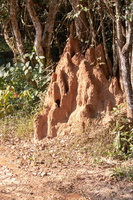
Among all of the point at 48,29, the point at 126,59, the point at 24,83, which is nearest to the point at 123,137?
the point at 126,59

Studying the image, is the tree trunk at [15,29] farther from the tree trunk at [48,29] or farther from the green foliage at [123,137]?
the green foliage at [123,137]

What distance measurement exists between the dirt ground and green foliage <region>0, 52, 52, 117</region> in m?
1.83

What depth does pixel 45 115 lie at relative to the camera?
6.58m

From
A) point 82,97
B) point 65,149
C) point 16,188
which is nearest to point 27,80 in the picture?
point 82,97

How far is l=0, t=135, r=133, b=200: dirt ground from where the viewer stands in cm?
424

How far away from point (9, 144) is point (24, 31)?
5.02 m

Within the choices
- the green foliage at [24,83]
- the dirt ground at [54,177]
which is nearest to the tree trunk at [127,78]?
the dirt ground at [54,177]

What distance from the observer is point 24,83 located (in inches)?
333

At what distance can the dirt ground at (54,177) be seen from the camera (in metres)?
4.24

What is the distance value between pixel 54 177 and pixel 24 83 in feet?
13.3

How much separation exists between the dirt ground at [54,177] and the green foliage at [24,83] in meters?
1.83

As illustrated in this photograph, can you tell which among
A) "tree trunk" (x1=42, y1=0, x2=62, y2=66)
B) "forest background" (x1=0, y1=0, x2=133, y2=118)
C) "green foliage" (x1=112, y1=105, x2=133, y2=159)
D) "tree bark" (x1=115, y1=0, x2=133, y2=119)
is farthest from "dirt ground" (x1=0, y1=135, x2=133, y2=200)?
"tree trunk" (x1=42, y1=0, x2=62, y2=66)

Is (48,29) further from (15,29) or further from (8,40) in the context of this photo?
(8,40)

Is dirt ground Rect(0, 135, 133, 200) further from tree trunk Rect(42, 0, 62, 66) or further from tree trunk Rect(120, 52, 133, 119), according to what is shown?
tree trunk Rect(42, 0, 62, 66)
